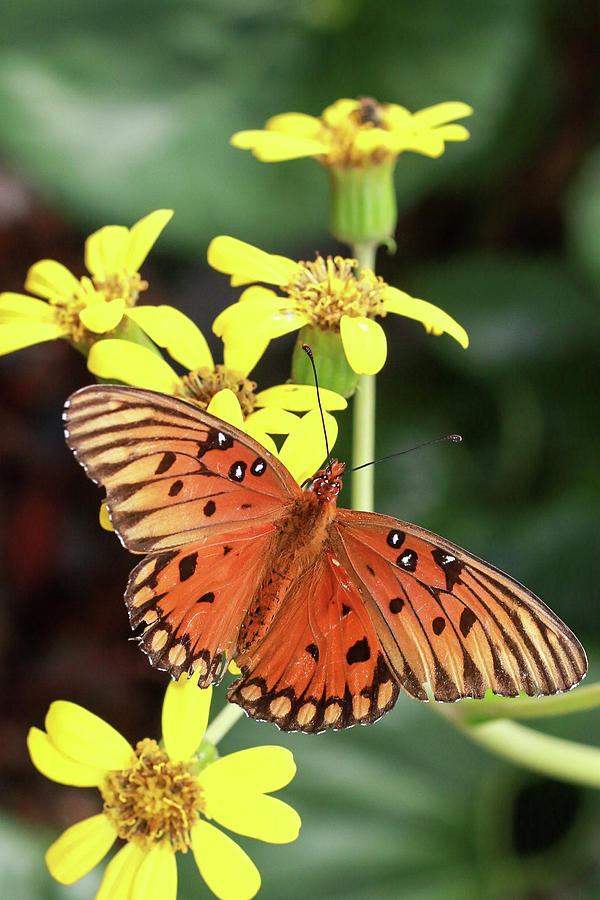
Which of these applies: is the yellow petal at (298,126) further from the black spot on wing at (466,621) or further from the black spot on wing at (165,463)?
the black spot on wing at (466,621)

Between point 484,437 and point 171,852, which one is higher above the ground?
point 484,437

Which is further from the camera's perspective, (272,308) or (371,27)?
(371,27)

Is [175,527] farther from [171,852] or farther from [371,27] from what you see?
[371,27]

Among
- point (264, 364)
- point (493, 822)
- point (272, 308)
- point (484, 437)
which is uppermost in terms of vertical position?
point (264, 364)

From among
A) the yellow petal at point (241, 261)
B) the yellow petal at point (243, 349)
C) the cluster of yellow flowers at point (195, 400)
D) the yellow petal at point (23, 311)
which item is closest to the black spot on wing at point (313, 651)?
the cluster of yellow flowers at point (195, 400)

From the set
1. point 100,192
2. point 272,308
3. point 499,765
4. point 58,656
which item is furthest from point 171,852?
point 100,192
